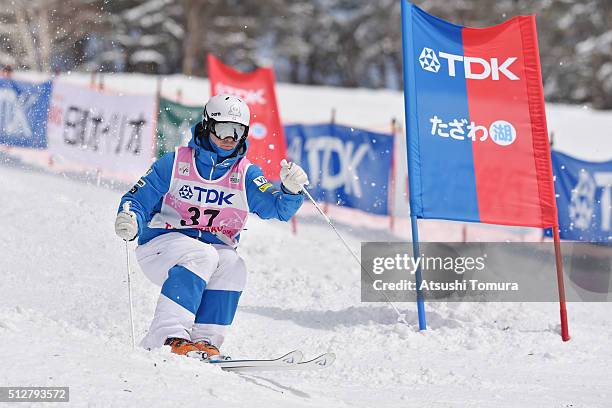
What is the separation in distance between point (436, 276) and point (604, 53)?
90.0ft

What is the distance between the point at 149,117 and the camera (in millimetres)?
12109

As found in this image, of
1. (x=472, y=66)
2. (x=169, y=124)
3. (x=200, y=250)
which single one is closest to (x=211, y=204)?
(x=200, y=250)

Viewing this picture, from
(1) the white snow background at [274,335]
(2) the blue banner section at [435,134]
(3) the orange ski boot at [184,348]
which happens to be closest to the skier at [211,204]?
(3) the orange ski boot at [184,348]

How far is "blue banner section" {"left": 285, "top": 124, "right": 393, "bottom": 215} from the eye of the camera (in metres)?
11.6

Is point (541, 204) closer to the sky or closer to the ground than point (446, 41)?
closer to the ground

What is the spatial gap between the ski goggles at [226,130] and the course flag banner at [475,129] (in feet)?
5.49

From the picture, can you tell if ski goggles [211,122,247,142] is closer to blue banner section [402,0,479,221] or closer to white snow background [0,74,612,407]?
white snow background [0,74,612,407]

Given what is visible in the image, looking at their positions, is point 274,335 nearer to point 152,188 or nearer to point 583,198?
point 152,188

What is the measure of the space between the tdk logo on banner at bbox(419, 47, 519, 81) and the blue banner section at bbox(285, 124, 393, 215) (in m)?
5.40

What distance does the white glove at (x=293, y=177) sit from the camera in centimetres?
477

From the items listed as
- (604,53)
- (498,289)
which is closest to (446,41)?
(498,289)

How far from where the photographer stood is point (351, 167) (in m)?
11.6

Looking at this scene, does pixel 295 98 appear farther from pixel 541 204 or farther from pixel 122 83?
pixel 541 204

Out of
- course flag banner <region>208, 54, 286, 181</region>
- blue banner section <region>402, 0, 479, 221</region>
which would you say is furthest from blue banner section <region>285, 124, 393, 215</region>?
blue banner section <region>402, 0, 479, 221</region>
